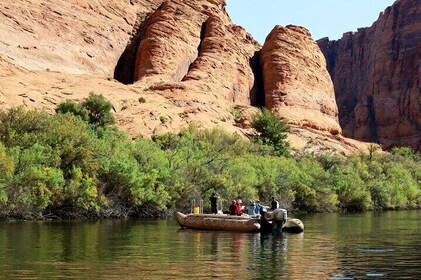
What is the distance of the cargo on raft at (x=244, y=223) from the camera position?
30922 mm

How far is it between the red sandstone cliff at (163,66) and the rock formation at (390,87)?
46.2 metres

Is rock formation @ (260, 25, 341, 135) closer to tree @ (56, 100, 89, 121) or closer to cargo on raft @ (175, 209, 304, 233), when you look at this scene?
tree @ (56, 100, 89, 121)

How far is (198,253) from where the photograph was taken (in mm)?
22484

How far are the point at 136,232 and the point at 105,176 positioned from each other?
11959 millimetres

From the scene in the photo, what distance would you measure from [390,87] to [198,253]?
417ft

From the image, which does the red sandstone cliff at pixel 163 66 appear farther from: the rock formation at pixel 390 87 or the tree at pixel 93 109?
the rock formation at pixel 390 87

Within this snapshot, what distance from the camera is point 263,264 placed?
19844 mm

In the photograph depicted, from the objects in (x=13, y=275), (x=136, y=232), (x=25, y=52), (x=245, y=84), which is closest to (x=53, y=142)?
(x=136, y=232)

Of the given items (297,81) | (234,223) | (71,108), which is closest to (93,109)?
(71,108)

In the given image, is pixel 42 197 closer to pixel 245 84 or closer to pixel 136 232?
pixel 136 232

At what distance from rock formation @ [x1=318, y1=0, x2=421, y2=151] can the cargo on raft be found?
103921 millimetres

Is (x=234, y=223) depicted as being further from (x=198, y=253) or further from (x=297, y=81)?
(x=297, y=81)

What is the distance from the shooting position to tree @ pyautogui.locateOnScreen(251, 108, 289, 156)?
69.6 metres

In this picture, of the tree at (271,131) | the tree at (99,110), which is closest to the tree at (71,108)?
the tree at (99,110)
